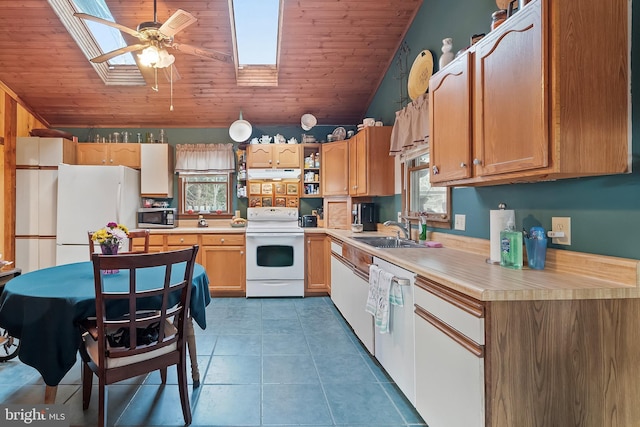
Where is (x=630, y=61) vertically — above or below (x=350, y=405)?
above

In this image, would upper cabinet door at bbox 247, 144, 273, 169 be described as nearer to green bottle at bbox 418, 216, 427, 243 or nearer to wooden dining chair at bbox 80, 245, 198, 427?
green bottle at bbox 418, 216, 427, 243

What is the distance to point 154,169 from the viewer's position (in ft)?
15.6

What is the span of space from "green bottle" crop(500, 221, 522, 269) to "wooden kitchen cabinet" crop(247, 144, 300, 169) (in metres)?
3.43

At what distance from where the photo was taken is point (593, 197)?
1.47 metres

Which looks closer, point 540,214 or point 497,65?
point 497,65

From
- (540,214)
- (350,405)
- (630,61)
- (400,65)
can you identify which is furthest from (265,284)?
(630,61)

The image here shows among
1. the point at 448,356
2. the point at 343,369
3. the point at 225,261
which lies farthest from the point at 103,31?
the point at 448,356

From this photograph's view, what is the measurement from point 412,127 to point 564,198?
155 cm

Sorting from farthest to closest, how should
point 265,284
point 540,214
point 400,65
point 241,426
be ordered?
point 265,284
point 400,65
point 241,426
point 540,214

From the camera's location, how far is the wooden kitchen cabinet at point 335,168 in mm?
4496

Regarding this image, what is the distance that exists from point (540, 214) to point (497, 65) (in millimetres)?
763

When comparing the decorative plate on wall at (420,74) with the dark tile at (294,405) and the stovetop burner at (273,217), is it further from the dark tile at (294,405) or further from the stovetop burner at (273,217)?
the dark tile at (294,405)

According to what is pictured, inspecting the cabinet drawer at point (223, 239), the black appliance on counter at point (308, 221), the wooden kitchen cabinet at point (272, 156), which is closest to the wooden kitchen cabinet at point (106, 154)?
the cabinet drawer at point (223, 239)

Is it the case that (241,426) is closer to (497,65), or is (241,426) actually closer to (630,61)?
(497,65)
